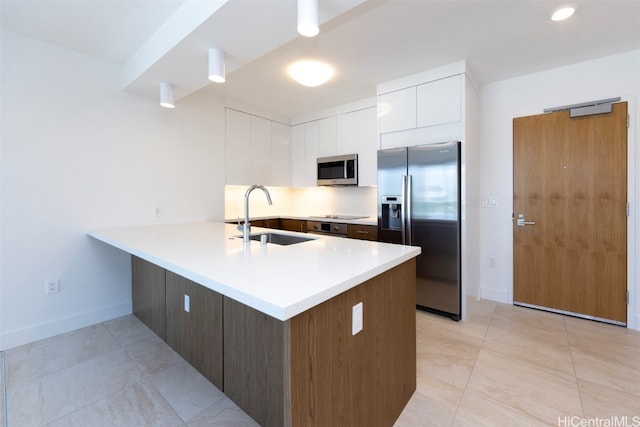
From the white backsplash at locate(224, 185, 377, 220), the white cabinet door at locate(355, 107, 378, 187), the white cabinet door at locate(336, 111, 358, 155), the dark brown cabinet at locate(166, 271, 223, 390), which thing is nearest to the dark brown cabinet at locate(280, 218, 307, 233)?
the white backsplash at locate(224, 185, 377, 220)

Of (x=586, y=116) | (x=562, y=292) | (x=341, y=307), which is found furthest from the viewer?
(x=562, y=292)

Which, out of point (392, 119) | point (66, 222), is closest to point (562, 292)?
point (392, 119)

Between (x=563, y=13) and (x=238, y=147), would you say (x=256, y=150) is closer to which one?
(x=238, y=147)

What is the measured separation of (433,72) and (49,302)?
411cm

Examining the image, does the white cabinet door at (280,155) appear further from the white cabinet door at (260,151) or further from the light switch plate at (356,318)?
the light switch plate at (356,318)

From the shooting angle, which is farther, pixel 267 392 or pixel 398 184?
pixel 398 184

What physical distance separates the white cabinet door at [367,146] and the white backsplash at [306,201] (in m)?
0.45

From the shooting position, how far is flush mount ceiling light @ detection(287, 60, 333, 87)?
272cm

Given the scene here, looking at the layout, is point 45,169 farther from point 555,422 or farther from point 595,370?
point 595,370

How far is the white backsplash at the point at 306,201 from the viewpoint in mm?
4340

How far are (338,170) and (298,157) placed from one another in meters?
0.88

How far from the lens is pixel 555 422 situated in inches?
60.7

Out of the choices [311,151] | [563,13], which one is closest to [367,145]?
[311,151]

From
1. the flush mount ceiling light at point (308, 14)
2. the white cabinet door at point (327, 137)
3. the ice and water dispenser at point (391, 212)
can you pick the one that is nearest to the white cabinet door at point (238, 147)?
the white cabinet door at point (327, 137)
